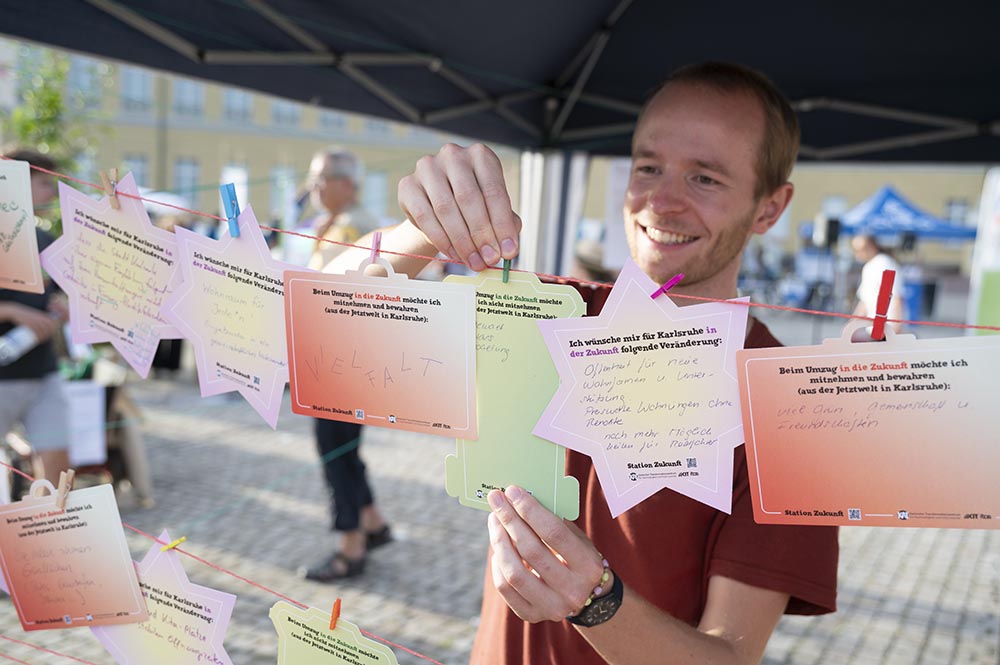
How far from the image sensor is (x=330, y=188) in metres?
4.27

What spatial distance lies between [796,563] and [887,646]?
3081mm

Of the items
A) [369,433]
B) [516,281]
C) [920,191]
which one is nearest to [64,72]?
[369,433]

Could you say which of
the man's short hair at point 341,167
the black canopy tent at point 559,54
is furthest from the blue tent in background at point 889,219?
the man's short hair at point 341,167

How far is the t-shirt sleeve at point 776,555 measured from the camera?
3.62 ft

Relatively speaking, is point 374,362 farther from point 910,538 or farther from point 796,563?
point 910,538

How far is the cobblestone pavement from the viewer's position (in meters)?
3.53

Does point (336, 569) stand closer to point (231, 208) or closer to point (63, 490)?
point (63, 490)

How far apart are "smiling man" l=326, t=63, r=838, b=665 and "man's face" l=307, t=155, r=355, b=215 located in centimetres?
308

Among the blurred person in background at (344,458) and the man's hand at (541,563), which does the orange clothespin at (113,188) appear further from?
the blurred person in background at (344,458)

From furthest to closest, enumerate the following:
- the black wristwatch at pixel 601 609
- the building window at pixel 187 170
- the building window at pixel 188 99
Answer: the building window at pixel 188 99 < the building window at pixel 187 170 < the black wristwatch at pixel 601 609

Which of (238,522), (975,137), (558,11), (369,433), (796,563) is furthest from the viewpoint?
(369,433)

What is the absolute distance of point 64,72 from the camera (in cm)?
623

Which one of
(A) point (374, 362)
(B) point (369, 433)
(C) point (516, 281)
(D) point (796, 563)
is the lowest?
(B) point (369, 433)

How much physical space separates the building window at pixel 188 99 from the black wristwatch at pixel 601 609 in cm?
3184
